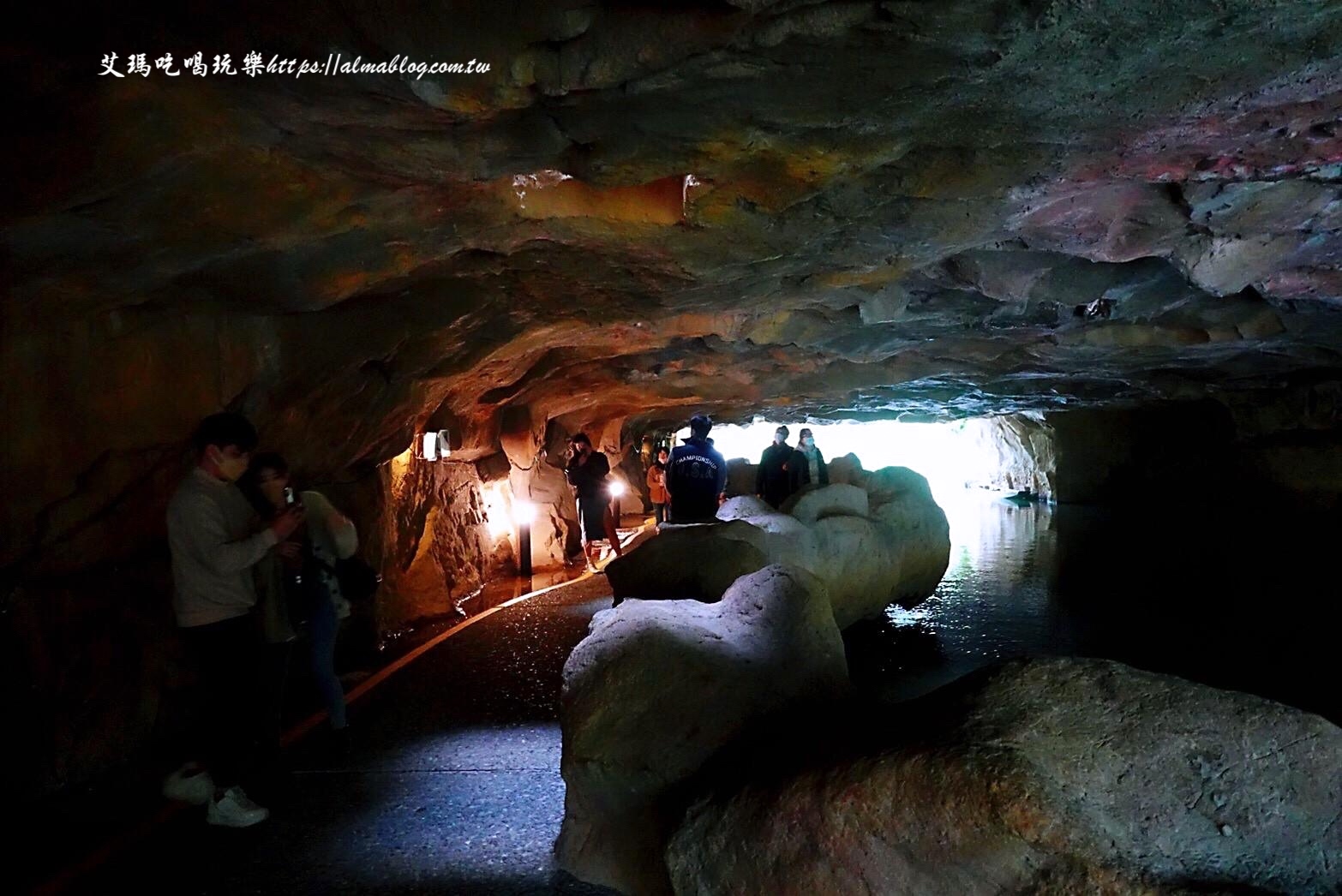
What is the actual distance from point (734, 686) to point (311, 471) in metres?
4.93

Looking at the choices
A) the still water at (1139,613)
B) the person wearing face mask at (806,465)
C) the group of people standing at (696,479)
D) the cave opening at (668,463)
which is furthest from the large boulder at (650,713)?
the person wearing face mask at (806,465)

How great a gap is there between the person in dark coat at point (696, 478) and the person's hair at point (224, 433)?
4.36 metres

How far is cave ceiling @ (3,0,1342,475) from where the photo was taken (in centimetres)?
283

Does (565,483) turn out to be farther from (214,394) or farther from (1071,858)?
(1071,858)

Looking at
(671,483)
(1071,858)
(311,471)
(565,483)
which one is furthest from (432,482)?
(1071,858)

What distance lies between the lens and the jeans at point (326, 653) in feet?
14.7

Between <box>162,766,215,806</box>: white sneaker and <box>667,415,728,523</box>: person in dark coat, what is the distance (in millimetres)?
4692

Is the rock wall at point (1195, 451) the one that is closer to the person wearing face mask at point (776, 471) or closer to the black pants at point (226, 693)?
the person wearing face mask at point (776, 471)

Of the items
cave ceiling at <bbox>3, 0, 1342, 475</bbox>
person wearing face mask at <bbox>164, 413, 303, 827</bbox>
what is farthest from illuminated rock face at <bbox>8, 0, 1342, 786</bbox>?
person wearing face mask at <bbox>164, 413, 303, 827</bbox>

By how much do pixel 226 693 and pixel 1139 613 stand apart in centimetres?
885

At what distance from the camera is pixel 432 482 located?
9.96m

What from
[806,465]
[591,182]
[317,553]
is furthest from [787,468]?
[317,553]

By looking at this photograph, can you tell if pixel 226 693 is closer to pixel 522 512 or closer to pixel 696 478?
pixel 696 478

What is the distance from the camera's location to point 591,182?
4191 mm
